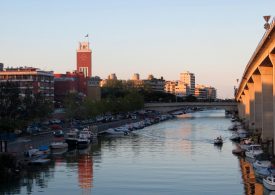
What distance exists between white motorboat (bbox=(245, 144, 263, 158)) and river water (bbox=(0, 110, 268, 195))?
0.99 m

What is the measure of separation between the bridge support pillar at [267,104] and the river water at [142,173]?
444cm

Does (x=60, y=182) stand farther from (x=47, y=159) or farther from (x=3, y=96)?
(x=3, y=96)

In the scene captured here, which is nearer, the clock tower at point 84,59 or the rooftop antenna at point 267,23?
the rooftop antenna at point 267,23

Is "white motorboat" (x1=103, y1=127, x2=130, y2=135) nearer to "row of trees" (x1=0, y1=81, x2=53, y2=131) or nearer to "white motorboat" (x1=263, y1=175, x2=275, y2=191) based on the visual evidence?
"row of trees" (x1=0, y1=81, x2=53, y2=131)

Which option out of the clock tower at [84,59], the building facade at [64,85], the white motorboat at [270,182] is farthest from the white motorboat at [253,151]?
the clock tower at [84,59]

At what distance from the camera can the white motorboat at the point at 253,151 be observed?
167ft

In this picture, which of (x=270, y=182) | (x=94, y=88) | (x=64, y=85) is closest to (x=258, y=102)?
(x=270, y=182)

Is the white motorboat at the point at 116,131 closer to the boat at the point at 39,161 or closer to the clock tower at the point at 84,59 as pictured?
the boat at the point at 39,161

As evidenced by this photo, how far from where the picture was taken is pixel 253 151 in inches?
2040

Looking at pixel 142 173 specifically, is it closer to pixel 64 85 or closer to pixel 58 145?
pixel 58 145

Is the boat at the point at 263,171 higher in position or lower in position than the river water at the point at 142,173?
higher

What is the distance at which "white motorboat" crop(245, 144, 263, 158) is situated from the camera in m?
50.9

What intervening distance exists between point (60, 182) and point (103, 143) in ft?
102

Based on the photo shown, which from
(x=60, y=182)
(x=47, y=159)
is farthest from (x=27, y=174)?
(x=47, y=159)
